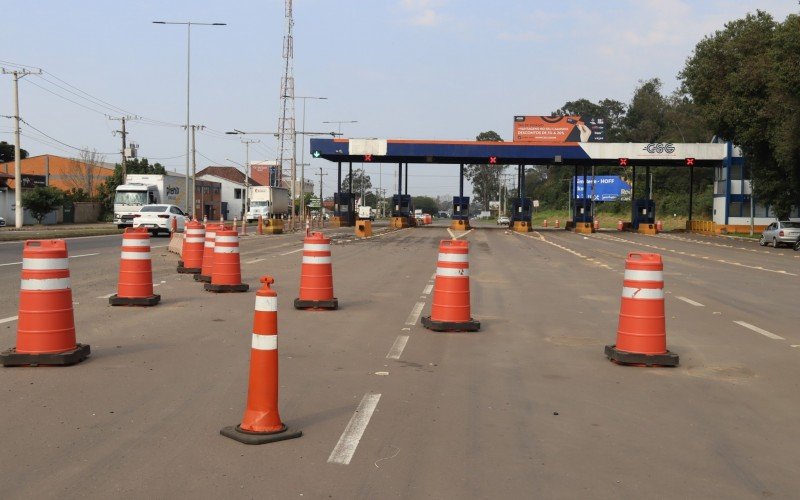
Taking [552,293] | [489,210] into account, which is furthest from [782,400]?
[489,210]

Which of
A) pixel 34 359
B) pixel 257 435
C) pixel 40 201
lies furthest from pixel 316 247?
pixel 40 201

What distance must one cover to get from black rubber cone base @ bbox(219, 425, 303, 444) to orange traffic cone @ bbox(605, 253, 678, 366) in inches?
161

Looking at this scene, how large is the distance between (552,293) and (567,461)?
1015 centimetres

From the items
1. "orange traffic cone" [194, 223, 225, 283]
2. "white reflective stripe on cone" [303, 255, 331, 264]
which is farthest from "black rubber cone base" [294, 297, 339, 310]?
"orange traffic cone" [194, 223, 225, 283]

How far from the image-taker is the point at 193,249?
17719 millimetres

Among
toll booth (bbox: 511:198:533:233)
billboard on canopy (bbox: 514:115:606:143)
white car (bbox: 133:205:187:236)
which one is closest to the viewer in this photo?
white car (bbox: 133:205:187:236)

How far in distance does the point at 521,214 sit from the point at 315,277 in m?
48.5

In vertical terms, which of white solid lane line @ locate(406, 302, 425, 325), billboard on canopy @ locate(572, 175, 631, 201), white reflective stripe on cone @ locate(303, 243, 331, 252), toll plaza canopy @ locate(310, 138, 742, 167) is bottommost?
white solid lane line @ locate(406, 302, 425, 325)

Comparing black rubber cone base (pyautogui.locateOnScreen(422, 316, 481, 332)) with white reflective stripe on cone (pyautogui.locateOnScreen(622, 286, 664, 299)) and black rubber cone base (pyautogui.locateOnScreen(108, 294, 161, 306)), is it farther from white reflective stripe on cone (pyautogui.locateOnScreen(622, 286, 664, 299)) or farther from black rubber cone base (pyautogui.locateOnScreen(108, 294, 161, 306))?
black rubber cone base (pyautogui.locateOnScreen(108, 294, 161, 306))

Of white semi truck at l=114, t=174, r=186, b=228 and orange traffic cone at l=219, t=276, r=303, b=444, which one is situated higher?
white semi truck at l=114, t=174, r=186, b=228

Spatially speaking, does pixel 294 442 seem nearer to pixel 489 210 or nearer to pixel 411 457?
pixel 411 457

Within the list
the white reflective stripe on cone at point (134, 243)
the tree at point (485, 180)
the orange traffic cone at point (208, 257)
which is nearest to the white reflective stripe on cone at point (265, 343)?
the white reflective stripe on cone at point (134, 243)

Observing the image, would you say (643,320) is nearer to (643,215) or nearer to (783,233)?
(783,233)

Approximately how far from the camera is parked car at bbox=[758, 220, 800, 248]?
39031 mm
